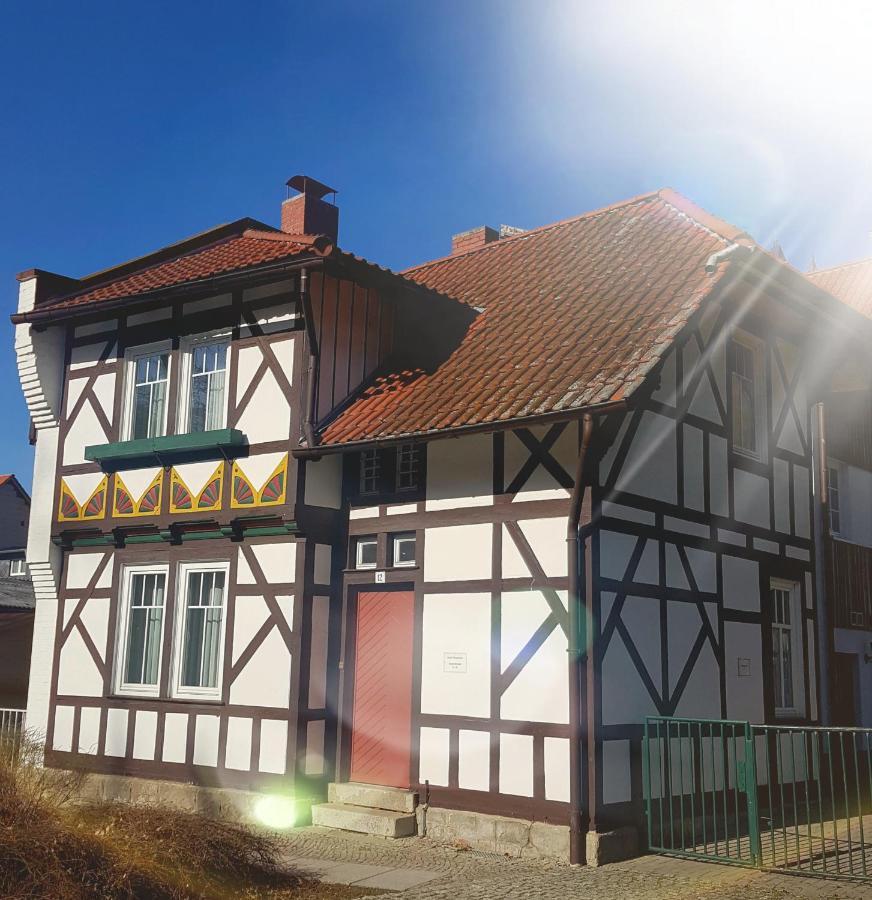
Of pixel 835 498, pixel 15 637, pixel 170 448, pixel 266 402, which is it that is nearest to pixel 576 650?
pixel 266 402

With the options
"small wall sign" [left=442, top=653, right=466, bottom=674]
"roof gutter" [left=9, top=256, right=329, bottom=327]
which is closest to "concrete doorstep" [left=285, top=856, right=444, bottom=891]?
"small wall sign" [left=442, top=653, right=466, bottom=674]

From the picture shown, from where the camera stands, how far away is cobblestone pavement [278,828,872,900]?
8.32 meters

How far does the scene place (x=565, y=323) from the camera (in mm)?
12148

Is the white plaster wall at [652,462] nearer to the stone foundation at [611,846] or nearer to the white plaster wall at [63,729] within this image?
the stone foundation at [611,846]

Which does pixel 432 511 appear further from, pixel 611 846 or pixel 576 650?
pixel 611 846

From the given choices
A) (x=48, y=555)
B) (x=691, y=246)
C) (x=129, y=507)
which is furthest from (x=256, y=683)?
(x=691, y=246)

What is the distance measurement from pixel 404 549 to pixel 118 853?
5322 mm

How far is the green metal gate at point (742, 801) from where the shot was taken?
9391 millimetres

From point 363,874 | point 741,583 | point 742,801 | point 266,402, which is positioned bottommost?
point 363,874

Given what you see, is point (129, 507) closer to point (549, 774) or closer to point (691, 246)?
point (549, 774)

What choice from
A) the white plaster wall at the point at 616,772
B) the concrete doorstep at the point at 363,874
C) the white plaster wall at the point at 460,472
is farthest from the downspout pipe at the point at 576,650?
the concrete doorstep at the point at 363,874

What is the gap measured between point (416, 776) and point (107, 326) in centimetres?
750

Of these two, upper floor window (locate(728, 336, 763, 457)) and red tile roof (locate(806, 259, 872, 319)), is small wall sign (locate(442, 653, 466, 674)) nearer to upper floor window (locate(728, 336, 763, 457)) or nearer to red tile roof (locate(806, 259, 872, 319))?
upper floor window (locate(728, 336, 763, 457))

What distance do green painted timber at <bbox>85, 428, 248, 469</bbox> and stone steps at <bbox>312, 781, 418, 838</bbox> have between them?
4121mm
